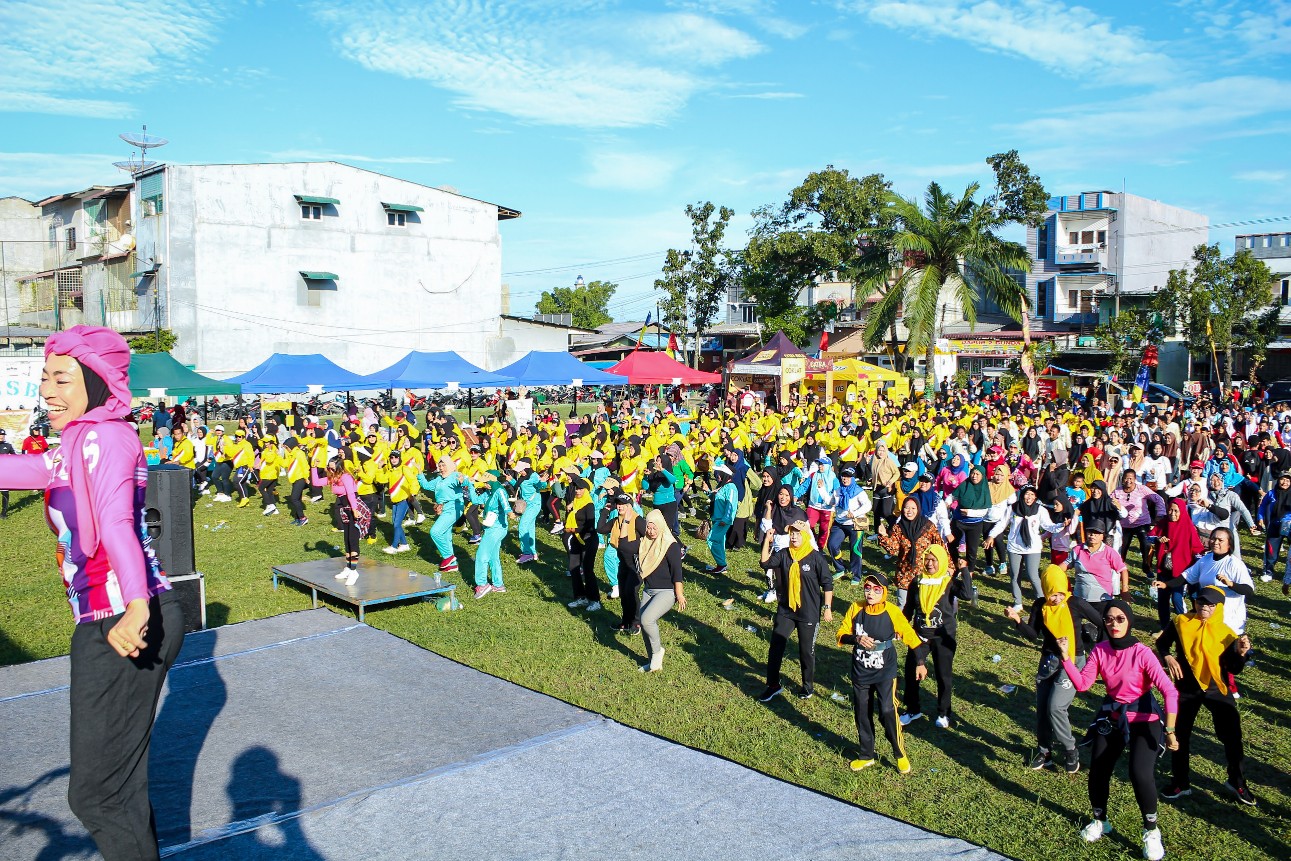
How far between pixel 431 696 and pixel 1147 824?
16.4 feet

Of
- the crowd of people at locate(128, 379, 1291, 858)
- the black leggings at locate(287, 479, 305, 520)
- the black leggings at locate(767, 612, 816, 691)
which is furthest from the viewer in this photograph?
the black leggings at locate(287, 479, 305, 520)

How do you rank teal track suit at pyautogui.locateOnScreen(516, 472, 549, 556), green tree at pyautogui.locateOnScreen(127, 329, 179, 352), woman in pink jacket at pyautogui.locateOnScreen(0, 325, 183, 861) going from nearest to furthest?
1. woman in pink jacket at pyautogui.locateOnScreen(0, 325, 183, 861)
2. teal track suit at pyautogui.locateOnScreen(516, 472, 549, 556)
3. green tree at pyautogui.locateOnScreen(127, 329, 179, 352)

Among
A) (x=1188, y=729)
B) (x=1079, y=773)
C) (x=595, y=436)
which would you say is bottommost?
(x=1079, y=773)

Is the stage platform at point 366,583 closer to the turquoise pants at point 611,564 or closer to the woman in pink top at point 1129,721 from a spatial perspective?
the turquoise pants at point 611,564

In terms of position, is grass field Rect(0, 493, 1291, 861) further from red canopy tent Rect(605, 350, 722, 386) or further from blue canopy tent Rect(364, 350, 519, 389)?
red canopy tent Rect(605, 350, 722, 386)

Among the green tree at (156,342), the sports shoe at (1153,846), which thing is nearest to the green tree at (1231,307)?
the sports shoe at (1153,846)

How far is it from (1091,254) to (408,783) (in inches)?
1859

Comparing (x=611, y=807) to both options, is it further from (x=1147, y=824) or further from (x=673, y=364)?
(x=673, y=364)

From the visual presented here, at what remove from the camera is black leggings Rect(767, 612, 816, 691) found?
7.68 meters

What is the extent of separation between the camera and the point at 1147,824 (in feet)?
17.4

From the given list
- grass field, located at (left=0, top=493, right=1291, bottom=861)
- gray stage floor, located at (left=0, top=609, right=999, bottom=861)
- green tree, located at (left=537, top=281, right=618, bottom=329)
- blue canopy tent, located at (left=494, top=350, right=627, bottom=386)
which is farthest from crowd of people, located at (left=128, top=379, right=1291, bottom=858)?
green tree, located at (left=537, top=281, right=618, bottom=329)

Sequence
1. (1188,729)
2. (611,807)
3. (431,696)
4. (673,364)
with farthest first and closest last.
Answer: (673,364)
(431,696)
(1188,729)
(611,807)

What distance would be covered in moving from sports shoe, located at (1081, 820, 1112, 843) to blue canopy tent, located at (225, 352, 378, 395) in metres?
22.0

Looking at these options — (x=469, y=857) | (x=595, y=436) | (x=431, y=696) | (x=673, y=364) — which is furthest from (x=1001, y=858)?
(x=673, y=364)
